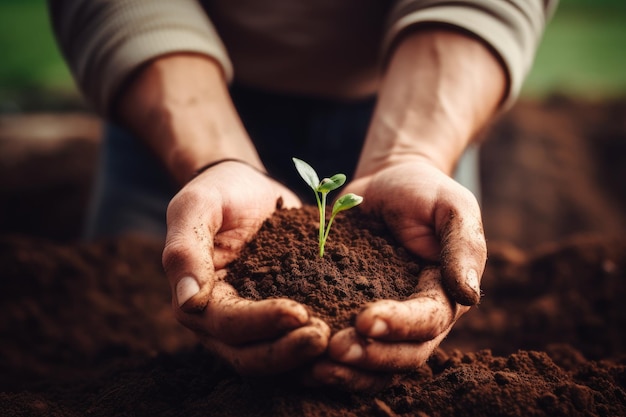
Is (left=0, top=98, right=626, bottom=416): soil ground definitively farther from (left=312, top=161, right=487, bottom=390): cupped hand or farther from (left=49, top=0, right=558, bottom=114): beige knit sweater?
(left=49, top=0, right=558, bottom=114): beige knit sweater

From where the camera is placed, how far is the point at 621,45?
19.5ft

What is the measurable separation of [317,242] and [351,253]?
0.10 meters

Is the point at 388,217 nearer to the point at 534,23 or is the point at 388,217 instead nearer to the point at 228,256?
the point at 228,256

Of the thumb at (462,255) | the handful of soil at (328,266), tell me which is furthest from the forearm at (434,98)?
the thumb at (462,255)

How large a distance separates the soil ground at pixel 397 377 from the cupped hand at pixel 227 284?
0.13 metres

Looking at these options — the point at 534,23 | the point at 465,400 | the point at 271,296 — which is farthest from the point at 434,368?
the point at 534,23

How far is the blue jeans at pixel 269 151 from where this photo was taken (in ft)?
8.37

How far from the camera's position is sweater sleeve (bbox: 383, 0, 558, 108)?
6.29 ft

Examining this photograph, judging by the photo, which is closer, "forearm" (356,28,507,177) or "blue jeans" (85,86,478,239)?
"forearm" (356,28,507,177)

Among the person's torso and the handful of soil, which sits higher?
the person's torso

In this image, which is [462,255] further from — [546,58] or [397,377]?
[546,58]

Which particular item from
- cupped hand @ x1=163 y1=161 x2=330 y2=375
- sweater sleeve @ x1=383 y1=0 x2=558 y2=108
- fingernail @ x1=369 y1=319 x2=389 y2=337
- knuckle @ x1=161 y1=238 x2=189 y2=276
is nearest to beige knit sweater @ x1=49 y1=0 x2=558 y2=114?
sweater sleeve @ x1=383 y1=0 x2=558 y2=108

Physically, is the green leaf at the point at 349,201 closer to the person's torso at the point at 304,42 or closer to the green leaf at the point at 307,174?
the green leaf at the point at 307,174

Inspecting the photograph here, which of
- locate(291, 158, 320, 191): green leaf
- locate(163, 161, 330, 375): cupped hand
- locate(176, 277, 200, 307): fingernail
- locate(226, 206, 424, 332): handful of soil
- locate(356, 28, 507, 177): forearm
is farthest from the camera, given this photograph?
locate(356, 28, 507, 177): forearm
